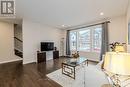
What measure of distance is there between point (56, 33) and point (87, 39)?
8.64 ft

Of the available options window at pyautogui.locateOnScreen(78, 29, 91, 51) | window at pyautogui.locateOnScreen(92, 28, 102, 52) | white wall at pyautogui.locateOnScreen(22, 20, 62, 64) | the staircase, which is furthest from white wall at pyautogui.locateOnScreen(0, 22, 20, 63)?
window at pyautogui.locateOnScreen(92, 28, 102, 52)

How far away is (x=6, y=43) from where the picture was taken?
6.52m

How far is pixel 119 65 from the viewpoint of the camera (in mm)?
1113

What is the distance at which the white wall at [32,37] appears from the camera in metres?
6.08

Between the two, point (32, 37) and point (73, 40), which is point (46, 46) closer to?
point (32, 37)

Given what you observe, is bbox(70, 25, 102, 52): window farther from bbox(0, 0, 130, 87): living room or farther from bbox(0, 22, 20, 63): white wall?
bbox(0, 22, 20, 63): white wall

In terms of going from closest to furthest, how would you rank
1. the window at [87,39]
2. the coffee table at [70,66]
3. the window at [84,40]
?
the coffee table at [70,66], the window at [87,39], the window at [84,40]

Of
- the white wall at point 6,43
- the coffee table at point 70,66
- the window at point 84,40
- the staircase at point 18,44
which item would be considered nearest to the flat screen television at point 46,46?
the staircase at point 18,44

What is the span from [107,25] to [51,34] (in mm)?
4116

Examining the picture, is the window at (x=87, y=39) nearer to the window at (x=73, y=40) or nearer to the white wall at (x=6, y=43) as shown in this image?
the window at (x=73, y=40)

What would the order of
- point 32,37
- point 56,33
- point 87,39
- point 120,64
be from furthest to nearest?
point 56,33, point 87,39, point 32,37, point 120,64

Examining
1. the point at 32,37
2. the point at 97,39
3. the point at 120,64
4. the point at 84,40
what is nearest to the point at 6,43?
the point at 32,37

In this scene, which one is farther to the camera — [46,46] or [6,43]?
[46,46]

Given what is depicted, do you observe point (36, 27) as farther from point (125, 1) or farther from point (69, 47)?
point (125, 1)
